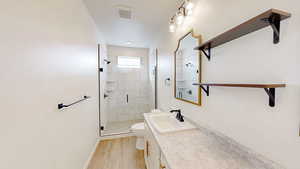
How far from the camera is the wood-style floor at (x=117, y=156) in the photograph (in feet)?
5.74

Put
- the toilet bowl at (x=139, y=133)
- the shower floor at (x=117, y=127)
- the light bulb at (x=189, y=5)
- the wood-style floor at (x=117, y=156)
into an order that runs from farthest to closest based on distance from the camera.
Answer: the shower floor at (x=117, y=127), the toilet bowl at (x=139, y=133), the wood-style floor at (x=117, y=156), the light bulb at (x=189, y=5)

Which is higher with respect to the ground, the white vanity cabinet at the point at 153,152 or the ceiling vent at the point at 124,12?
the ceiling vent at the point at 124,12

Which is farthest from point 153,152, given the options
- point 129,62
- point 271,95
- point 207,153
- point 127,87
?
point 129,62

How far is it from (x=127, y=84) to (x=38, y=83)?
2.81m

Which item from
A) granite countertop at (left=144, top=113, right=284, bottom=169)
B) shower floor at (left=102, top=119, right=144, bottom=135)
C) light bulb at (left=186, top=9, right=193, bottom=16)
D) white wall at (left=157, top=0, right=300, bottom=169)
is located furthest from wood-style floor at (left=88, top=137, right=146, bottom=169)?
light bulb at (left=186, top=9, right=193, bottom=16)

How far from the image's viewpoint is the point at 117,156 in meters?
1.97

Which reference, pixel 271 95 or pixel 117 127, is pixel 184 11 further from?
pixel 117 127

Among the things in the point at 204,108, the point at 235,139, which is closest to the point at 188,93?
the point at 204,108

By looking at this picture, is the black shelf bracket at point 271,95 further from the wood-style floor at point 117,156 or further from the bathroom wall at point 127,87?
the bathroom wall at point 127,87

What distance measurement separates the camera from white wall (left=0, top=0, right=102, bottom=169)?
58 cm

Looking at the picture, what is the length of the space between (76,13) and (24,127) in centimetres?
137

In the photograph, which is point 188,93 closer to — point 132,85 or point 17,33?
point 17,33

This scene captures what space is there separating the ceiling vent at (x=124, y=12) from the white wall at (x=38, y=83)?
0.62 meters

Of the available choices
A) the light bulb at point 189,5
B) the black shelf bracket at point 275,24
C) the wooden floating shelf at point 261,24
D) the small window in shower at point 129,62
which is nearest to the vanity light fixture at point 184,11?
the light bulb at point 189,5
